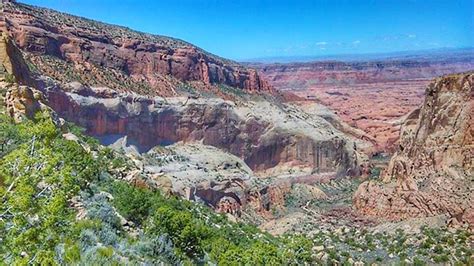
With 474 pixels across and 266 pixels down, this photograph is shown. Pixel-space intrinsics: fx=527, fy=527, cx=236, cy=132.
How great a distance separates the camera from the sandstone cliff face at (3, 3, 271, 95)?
56469mm

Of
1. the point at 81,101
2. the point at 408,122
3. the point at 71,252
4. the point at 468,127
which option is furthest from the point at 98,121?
the point at 71,252

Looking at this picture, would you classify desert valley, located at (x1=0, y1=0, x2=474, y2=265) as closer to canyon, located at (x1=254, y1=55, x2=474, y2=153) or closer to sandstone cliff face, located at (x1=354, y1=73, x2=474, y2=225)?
sandstone cliff face, located at (x1=354, y1=73, x2=474, y2=225)

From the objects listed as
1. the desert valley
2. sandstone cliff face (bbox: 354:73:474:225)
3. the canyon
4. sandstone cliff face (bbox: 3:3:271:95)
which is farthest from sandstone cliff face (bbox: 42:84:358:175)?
sandstone cliff face (bbox: 354:73:474:225)

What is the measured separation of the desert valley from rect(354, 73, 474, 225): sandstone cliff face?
0.34 ft

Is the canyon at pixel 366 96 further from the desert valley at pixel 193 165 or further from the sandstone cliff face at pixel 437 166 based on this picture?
the sandstone cliff face at pixel 437 166

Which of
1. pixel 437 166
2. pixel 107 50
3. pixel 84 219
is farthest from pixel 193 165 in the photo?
pixel 84 219

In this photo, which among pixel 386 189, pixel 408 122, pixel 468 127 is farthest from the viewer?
pixel 408 122

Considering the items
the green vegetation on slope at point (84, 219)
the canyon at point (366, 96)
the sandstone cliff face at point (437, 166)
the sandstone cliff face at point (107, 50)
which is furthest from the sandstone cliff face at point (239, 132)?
the sandstone cliff face at point (437, 166)

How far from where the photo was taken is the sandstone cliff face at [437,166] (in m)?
33.0

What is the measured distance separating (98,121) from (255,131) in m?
21.9

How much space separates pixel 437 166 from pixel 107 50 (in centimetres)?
4417

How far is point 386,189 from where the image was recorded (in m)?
40.1

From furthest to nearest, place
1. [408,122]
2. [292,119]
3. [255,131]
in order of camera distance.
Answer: [292,119], [255,131], [408,122]

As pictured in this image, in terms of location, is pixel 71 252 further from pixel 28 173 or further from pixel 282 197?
pixel 282 197
